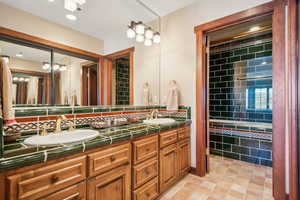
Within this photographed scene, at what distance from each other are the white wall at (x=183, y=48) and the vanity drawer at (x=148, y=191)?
85cm

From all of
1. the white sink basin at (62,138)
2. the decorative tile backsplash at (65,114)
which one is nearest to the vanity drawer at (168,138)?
the decorative tile backsplash at (65,114)

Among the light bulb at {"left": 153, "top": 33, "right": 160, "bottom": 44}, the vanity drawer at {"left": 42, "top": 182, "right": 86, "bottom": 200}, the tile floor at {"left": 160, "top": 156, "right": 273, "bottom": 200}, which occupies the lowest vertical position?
the tile floor at {"left": 160, "top": 156, "right": 273, "bottom": 200}

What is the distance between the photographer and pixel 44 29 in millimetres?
1286

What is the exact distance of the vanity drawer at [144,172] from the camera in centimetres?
128

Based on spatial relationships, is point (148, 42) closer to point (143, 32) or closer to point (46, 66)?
point (143, 32)

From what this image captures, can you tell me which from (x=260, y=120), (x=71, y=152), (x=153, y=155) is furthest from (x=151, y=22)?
(x=260, y=120)

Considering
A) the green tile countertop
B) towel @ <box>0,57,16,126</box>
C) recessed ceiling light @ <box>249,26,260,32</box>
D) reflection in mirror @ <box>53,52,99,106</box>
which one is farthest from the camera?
recessed ceiling light @ <box>249,26,260,32</box>

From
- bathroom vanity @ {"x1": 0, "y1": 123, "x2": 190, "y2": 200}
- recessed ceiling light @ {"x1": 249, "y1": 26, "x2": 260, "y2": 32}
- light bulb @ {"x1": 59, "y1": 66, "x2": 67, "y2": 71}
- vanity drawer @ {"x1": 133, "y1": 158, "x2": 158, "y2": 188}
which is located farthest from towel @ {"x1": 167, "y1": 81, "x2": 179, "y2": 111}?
recessed ceiling light @ {"x1": 249, "y1": 26, "x2": 260, "y2": 32}

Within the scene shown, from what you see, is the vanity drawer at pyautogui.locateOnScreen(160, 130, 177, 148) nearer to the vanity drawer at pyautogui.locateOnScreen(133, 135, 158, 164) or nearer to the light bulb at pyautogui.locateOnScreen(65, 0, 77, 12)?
the vanity drawer at pyautogui.locateOnScreen(133, 135, 158, 164)

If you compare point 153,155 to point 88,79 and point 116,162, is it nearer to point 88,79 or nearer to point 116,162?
point 116,162

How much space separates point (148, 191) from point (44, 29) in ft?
5.79

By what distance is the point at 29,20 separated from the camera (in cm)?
120

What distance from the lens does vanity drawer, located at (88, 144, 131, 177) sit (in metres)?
0.96

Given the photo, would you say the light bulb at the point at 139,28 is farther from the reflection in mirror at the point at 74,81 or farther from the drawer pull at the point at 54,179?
the drawer pull at the point at 54,179
